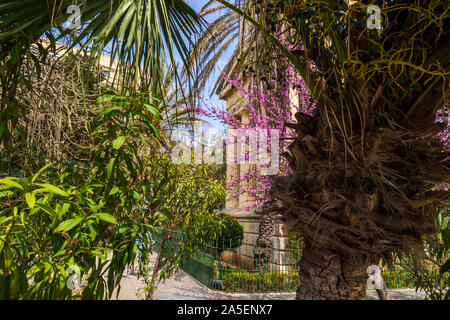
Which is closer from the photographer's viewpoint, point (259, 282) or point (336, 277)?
point (336, 277)

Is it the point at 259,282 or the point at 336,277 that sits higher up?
the point at 336,277

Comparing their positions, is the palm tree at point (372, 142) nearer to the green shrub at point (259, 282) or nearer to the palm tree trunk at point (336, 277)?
the palm tree trunk at point (336, 277)

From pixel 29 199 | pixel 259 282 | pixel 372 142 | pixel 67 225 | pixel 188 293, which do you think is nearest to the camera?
pixel 29 199

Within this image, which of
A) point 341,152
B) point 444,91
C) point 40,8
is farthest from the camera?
point 40,8

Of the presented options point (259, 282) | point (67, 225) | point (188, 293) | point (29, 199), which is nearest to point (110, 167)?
point (67, 225)

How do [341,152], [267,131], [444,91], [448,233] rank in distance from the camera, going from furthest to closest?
[267,131]
[448,233]
[341,152]
[444,91]

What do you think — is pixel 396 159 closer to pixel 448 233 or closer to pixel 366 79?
pixel 366 79

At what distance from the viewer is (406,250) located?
1.60 metres

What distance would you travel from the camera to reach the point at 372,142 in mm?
1494

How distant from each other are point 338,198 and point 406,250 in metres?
0.51

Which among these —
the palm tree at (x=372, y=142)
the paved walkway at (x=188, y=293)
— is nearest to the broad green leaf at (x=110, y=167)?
the palm tree at (x=372, y=142)

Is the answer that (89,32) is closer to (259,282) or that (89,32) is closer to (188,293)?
(188,293)

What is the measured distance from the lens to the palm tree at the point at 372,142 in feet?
4.70
